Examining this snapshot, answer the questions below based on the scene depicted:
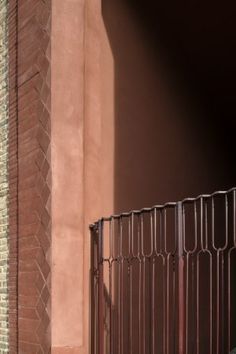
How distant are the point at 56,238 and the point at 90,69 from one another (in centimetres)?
173

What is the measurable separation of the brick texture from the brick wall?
26 cm

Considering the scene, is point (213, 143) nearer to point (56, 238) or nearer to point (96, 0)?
point (96, 0)

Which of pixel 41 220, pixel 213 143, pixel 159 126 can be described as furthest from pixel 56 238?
pixel 213 143

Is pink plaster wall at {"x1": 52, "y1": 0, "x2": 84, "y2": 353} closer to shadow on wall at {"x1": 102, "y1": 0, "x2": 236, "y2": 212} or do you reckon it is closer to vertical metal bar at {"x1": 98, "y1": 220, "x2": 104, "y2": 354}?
vertical metal bar at {"x1": 98, "y1": 220, "x2": 104, "y2": 354}

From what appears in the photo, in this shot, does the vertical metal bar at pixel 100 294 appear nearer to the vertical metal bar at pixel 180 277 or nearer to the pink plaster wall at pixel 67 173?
the pink plaster wall at pixel 67 173

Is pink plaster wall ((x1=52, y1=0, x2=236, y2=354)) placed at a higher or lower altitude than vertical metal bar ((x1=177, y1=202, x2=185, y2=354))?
higher

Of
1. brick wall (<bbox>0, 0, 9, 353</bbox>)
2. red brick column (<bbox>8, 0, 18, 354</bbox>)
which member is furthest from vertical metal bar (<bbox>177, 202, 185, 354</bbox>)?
brick wall (<bbox>0, 0, 9, 353</bbox>)

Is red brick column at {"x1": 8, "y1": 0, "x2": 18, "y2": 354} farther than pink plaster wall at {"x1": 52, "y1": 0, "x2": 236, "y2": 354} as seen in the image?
Yes

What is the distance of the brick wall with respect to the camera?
739 centimetres

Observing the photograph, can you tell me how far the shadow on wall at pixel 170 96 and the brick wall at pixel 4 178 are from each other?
1340 millimetres

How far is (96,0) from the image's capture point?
6840 millimetres

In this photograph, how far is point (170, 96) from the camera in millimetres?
8250

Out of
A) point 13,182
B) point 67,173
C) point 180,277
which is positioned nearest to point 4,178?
point 13,182

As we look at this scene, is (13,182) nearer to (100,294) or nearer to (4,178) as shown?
(4,178)
